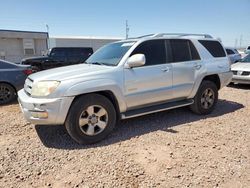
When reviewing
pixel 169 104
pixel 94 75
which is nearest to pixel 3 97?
pixel 94 75

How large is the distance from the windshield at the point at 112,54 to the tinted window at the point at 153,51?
8.5 inches

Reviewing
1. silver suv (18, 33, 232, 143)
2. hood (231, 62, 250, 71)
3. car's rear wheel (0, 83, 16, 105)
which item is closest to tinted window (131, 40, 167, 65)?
silver suv (18, 33, 232, 143)

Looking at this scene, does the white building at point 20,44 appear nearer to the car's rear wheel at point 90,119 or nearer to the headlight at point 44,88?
the headlight at point 44,88

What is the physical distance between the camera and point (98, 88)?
3.84 meters

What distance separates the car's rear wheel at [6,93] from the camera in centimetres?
684

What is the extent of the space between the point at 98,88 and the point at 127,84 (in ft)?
1.93

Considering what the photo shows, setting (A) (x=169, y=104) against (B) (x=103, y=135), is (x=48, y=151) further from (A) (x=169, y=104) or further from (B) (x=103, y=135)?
(A) (x=169, y=104)

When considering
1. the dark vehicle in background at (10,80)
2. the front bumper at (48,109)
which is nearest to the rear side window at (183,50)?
the front bumper at (48,109)

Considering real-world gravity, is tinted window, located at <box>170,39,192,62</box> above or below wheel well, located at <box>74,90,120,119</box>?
above

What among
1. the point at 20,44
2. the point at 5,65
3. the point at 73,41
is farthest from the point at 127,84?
the point at 73,41

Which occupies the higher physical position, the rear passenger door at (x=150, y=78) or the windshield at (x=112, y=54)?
the windshield at (x=112, y=54)

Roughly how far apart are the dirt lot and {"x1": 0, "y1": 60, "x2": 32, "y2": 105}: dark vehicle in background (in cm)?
200

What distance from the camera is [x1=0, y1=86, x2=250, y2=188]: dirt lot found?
2.93 meters

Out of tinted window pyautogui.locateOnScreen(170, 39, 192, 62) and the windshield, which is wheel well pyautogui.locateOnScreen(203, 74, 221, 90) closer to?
tinted window pyautogui.locateOnScreen(170, 39, 192, 62)
